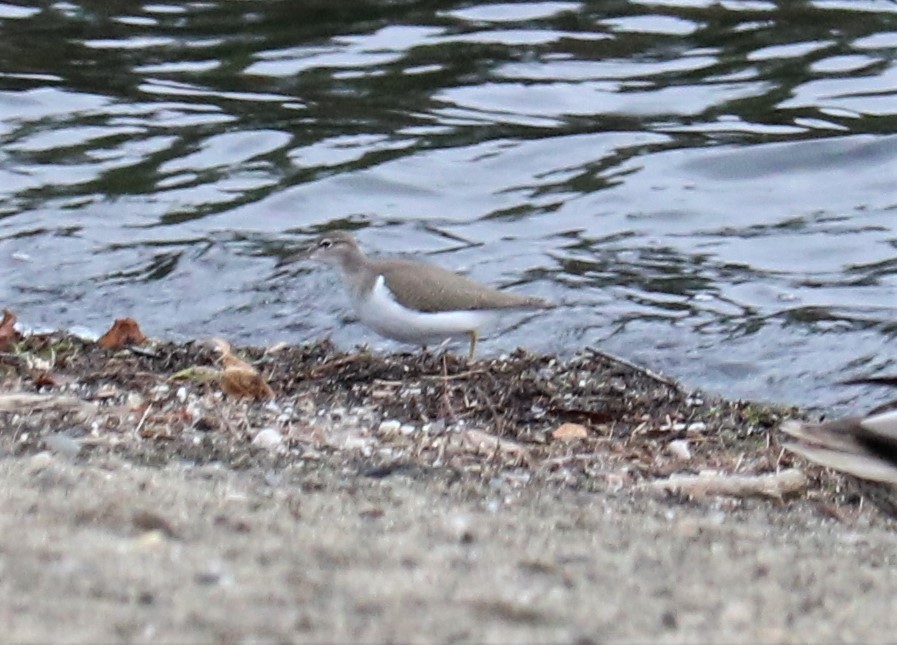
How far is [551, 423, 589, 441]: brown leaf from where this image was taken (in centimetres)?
678

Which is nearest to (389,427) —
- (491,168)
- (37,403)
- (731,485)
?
(37,403)

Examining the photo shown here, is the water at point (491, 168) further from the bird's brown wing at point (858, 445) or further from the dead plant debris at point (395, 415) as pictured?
the bird's brown wing at point (858, 445)

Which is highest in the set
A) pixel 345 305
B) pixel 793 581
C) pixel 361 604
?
pixel 361 604

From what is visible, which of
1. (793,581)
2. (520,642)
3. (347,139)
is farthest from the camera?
(347,139)

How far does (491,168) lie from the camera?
12445 mm

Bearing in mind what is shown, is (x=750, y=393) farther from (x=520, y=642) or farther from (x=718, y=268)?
(x=520, y=642)

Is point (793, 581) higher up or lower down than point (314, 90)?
higher up

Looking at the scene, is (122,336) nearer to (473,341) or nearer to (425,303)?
(425,303)

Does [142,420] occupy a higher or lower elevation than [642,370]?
higher

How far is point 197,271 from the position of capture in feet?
35.6

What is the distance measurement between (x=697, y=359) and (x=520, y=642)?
616 centimetres

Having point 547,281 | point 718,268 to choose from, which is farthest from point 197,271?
point 718,268

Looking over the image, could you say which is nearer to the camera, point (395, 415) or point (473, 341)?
point (395, 415)

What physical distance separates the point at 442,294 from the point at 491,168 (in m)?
3.82
